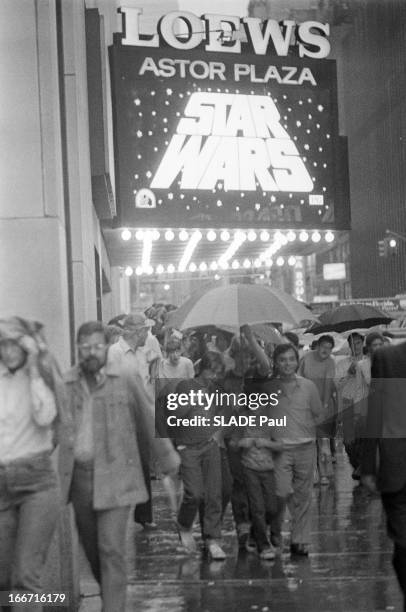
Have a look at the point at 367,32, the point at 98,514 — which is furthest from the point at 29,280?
the point at 367,32

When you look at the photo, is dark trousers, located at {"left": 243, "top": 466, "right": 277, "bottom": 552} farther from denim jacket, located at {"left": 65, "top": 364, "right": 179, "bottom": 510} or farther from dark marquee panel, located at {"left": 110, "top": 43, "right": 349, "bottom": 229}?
dark marquee panel, located at {"left": 110, "top": 43, "right": 349, "bottom": 229}

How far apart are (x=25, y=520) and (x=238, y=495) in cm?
427

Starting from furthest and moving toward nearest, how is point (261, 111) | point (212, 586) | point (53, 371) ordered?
point (261, 111), point (212, 586), point (53, 371)

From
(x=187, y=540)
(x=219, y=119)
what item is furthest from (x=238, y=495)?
(x=219, y=119)

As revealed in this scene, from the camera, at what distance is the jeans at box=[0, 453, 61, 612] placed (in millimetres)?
5258

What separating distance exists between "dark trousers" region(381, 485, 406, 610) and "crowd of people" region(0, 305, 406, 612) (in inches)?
2.2

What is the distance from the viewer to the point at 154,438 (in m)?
5.86

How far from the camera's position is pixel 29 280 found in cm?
675

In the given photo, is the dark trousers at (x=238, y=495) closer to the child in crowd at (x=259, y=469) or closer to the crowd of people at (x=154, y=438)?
the crowd of people at (x=154, y=438)

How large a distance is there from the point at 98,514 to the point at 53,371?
84 cm

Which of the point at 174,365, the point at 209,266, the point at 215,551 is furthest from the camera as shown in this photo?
the point at 209,266

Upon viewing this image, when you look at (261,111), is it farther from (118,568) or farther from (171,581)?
(118,568)

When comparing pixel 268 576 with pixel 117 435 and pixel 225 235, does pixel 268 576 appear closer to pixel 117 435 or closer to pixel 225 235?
pixel 117 435

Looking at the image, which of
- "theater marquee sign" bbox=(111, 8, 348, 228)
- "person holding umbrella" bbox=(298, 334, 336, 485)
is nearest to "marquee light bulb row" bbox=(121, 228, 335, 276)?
"theater marquee sign" bbox=(111, 8, 348, 228)
